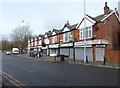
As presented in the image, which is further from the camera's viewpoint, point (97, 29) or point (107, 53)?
point (97, 29)

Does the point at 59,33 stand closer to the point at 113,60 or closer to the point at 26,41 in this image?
the point at 113,60

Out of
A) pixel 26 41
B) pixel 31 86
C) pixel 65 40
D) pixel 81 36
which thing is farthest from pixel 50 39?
pixel 31 86

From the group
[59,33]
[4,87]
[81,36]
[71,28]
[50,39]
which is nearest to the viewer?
[4,87]

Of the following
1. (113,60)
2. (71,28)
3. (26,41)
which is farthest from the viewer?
(26,41)

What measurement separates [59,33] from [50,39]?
27.2 feet

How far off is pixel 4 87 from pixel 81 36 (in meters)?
36.2

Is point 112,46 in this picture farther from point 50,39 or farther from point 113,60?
point 50,39

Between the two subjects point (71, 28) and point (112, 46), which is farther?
point (71, 28)

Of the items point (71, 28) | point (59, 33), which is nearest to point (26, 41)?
point (59, 33)

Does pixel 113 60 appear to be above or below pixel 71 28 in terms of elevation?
below

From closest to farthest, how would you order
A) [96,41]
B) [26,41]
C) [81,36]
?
[96,41] → [81,36] → [26,41]

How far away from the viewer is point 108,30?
42531 millimetres

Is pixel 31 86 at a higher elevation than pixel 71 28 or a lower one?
lower

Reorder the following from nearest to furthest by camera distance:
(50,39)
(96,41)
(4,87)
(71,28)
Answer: (4,87), (96,41), (71,28), (50,39)
